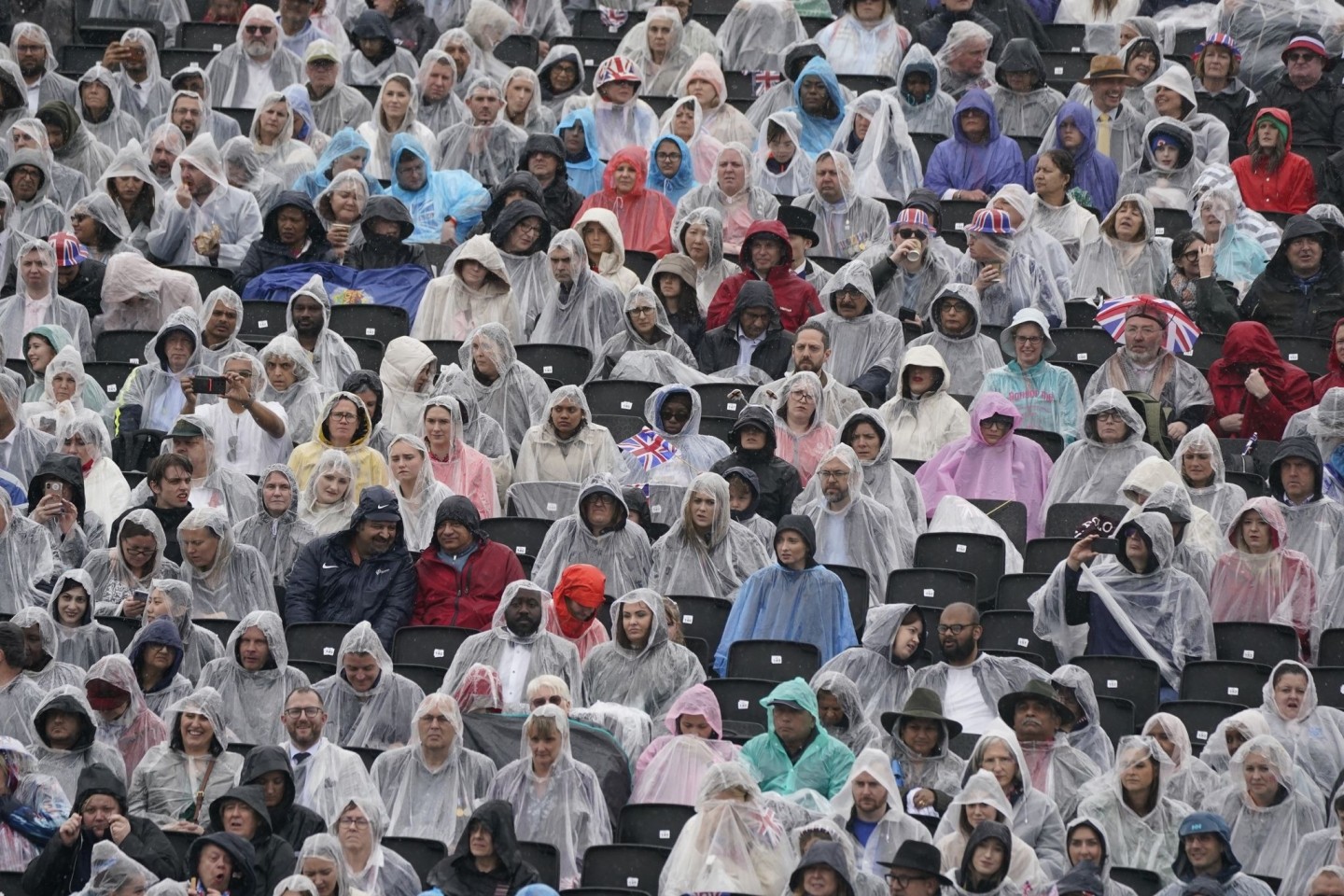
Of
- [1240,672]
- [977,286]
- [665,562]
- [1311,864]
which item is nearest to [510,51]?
[977,286]

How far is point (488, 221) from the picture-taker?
58.5 feet

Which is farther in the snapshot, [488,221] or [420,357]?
[488,221]

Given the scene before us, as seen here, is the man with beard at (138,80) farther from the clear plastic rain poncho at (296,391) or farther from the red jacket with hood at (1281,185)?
the red jacket with hood at (1281,185)

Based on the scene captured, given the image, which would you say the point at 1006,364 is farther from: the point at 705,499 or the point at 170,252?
the point at 170,252

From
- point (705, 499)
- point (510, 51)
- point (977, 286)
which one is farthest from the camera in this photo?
point (510, 51)

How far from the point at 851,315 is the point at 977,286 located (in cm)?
81

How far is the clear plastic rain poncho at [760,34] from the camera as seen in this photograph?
2009 cm

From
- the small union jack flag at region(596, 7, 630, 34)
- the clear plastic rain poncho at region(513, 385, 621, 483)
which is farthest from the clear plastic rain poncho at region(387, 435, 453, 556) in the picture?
the small union jack flag at region(596, 7, 630, 34)

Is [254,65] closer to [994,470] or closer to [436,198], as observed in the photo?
[436,198]

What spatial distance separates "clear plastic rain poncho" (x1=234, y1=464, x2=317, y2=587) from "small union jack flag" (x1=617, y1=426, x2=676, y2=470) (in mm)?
1625

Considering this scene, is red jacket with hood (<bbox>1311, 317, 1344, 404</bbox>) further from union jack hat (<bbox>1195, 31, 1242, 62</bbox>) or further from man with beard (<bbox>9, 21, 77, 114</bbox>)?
man with beard (<bbox>9, 21, 77, 114</bbox>)

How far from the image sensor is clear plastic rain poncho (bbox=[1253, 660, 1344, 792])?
1324 cm

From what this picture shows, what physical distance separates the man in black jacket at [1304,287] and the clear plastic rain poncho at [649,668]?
182 inches

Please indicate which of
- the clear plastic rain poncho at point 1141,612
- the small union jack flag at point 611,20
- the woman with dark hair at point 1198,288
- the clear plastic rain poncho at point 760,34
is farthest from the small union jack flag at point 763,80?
the clear plastic rain poncho at point 1141,612
